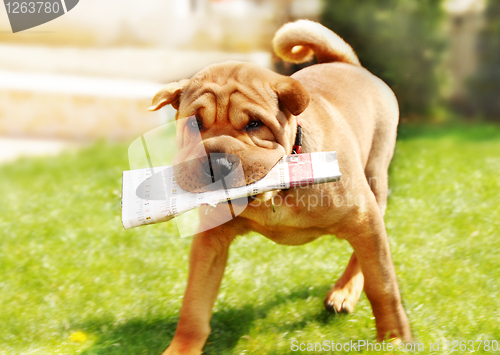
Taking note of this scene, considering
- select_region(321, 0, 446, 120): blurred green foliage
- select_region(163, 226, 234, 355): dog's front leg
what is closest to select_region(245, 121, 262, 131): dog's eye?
select_region(163, 226, 234, 355): dog's front leg

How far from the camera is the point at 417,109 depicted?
752cm

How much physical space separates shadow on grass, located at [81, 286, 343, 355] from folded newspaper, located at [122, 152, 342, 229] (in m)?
1.01

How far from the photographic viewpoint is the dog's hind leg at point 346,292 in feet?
9.77

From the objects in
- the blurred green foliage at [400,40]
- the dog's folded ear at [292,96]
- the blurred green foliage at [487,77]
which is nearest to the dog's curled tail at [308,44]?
the dog's folded ear at [292,96]

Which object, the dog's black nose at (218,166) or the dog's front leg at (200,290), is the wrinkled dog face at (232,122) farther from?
the dog's front leg at (200,290)

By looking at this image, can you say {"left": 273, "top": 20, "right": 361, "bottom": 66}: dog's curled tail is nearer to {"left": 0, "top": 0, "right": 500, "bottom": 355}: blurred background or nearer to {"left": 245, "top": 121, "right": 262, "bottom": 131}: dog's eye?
{"left": 0, "top": 0, "right": 500, "bottom": 355}: blurred background

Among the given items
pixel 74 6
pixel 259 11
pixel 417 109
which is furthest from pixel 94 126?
pixel 417 109

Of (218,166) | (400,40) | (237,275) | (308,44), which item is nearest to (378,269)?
(218,166)

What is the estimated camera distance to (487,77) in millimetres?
8102

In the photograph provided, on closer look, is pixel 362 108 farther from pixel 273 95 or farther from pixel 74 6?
pixel 74 6

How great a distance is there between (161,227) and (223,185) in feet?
7.13

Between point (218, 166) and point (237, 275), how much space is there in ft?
5.25

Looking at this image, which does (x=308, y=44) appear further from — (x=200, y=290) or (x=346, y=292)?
(x=200, y=290)

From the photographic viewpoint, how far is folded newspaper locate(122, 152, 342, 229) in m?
2.07
